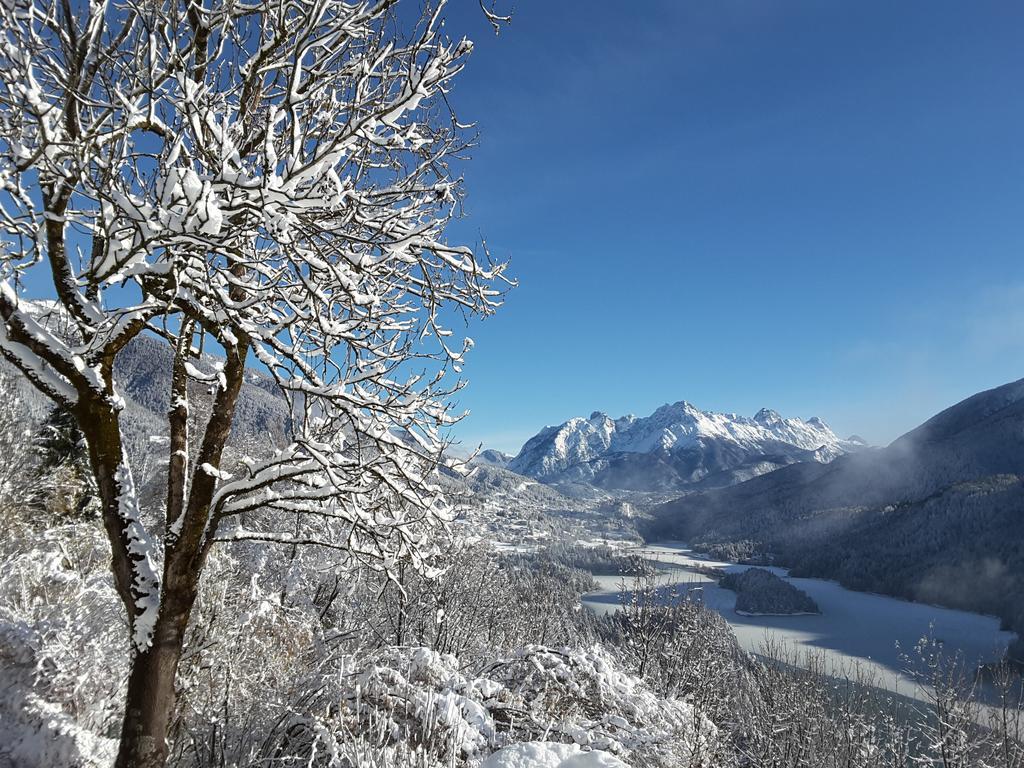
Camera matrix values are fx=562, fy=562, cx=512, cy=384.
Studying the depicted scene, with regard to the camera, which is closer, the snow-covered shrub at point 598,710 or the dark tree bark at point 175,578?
the dark tree bark at point 175,578

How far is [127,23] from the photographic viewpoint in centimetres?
334

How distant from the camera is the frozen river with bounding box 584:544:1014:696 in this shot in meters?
93.4

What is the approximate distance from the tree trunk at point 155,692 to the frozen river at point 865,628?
302ft

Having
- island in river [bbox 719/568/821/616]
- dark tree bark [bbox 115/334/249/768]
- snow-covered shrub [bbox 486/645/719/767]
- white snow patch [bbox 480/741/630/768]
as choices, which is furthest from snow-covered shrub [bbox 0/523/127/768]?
island in river [bbox 719/568/821/616]

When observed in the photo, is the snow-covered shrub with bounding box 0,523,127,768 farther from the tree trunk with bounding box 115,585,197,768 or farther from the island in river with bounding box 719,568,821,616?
the island in river with bounding box 719,568,821,616

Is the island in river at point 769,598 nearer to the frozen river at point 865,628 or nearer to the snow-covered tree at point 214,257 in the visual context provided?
the frozen river at point 865,628

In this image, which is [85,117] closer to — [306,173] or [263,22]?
[263,22]

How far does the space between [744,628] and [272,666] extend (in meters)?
129

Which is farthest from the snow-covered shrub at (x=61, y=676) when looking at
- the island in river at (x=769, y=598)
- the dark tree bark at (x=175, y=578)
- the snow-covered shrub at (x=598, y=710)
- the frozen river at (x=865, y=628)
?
the island in river at (x=769, y=598)

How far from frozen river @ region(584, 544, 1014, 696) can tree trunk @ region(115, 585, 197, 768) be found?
92158mm

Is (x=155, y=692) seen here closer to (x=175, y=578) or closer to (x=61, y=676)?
(x=175, y=578)

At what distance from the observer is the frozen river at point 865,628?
93.4 m

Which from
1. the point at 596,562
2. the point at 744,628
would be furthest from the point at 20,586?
the point at 596,562

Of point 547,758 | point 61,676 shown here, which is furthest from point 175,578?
point 547,758
